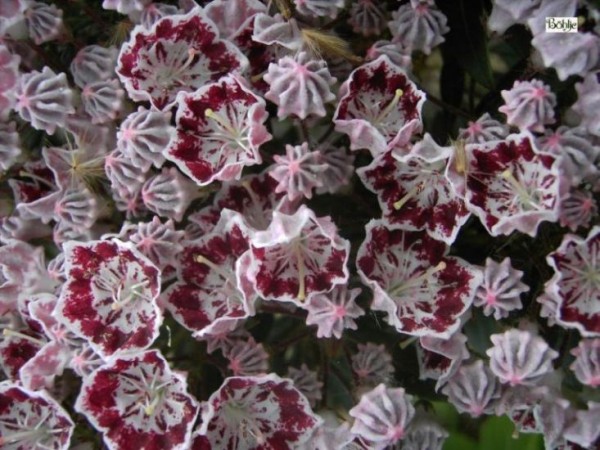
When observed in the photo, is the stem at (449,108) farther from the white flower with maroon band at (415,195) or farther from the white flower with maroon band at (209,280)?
the white flower with maroon band at (209,280)

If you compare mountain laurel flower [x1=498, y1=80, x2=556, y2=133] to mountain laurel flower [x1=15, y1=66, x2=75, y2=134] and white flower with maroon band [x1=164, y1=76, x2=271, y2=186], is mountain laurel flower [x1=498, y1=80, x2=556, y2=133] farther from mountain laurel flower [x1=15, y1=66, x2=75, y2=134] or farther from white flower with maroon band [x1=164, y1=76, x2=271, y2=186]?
mountain laurel flower [x1=15, y1=66, x2=75, y2=134]

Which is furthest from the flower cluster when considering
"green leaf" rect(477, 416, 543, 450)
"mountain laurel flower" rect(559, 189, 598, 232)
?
"green leaf" rect(477, 416, 543, 450)

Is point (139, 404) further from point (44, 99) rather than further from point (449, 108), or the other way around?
point (449, 108)

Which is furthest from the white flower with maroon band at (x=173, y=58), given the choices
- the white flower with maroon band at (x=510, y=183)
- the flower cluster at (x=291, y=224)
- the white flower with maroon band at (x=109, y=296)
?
the white flower with maroon band at (x=510, y=183)

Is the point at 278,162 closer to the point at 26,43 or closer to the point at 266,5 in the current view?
the point at 266,5

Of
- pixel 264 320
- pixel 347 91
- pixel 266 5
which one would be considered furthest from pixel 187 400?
pixel 266 5

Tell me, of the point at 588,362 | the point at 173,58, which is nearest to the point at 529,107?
the point at 588,362
